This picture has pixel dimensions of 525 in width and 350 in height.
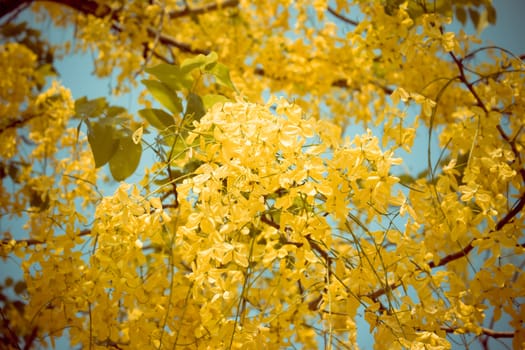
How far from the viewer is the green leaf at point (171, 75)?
0.93 m

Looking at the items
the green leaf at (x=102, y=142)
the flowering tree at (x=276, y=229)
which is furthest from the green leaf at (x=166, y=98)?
the green leaf at (x=102, y=142)

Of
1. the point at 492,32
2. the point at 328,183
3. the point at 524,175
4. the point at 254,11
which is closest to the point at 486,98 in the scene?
the point at 524,175

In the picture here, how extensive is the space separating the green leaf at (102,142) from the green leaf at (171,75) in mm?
139

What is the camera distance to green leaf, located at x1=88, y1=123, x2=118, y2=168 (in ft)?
→ 2.89

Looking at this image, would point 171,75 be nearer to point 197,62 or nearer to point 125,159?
point 197,62

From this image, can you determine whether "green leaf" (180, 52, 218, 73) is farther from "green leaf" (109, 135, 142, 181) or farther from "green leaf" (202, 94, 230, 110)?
"green leaf" (109, 135, 142, 181)

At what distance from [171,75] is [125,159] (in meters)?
0.19

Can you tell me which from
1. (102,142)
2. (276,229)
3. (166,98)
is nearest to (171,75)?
(166,98)

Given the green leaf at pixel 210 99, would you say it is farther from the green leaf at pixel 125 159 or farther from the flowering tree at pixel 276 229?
the green leaf at pixel 125 159

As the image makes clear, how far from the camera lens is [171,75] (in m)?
0.93

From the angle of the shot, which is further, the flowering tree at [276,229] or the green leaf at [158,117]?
the green leaf at [158,117]

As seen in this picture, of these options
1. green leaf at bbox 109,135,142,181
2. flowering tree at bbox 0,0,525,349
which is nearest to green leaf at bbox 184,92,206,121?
flowering tree at bbox 0,0,525,349

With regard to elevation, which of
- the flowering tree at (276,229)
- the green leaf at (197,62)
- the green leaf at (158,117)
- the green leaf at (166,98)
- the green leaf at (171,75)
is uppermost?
the green leaf at (197,62)

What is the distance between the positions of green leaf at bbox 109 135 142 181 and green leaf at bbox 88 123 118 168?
13 millimetres
